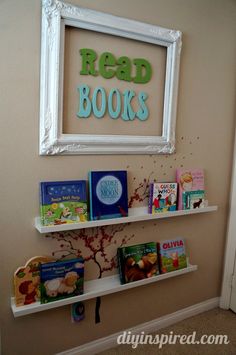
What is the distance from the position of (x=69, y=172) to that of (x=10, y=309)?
0.76 metres

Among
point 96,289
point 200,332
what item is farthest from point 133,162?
point 200,332

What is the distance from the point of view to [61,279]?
1375 mm

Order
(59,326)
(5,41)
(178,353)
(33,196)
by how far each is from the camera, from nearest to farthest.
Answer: (5,41) < (33,196) < (59,326) < (178,353)

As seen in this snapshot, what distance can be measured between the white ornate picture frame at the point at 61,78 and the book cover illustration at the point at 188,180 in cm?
22

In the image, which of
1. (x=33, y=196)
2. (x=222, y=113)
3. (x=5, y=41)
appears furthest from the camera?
(x=222, y=113)

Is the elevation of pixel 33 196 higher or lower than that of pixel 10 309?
higher

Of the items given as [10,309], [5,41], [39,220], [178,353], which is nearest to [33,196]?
[39,220]

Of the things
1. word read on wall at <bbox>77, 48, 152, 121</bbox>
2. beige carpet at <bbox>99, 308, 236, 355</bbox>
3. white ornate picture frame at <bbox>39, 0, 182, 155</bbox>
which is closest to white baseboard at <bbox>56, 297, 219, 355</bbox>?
beige carpet at <bbox>99, 308, 236, 355</bbox>

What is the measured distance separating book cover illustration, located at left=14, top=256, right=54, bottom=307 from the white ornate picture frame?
22.1 inches

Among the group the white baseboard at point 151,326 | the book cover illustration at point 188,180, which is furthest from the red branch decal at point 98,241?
the white baseboard at point 151,326

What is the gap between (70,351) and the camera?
5.08 feet

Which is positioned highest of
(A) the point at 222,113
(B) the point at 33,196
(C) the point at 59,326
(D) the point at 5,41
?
(D) the point at 5,41

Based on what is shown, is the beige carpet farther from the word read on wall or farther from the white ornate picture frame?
the word read on wall

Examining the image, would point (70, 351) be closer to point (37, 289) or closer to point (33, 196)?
point (37, 289)
